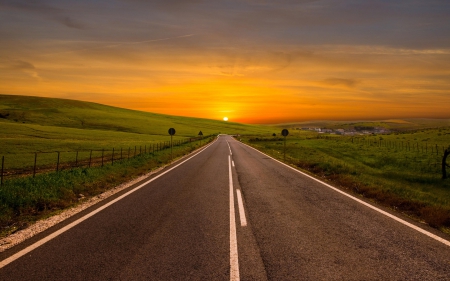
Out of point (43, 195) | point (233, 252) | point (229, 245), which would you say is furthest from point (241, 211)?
point (43, 195)

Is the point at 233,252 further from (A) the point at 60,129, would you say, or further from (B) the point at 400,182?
(A) the point at 60,129

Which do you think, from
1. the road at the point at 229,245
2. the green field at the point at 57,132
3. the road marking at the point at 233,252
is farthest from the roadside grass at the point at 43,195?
the green field at the point at 57,132

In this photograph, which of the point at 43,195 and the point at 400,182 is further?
the point at 400,182

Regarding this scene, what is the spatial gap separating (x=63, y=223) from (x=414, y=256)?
24.8 ft

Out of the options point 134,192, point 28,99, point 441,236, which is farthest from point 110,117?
point 441,236

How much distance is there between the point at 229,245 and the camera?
5.77 m

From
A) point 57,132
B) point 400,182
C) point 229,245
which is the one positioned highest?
point 229,245

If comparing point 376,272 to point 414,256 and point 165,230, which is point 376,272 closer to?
point 414,256

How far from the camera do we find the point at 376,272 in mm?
4727

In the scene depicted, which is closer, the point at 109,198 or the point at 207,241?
the point at 207,241

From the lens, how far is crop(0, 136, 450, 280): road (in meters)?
4.68

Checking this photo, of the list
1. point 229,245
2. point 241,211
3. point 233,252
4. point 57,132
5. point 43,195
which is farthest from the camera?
point 57,132

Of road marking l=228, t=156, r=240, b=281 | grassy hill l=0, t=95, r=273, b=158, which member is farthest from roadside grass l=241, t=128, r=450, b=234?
grassy hill l=0, t=95, r=273, b=158

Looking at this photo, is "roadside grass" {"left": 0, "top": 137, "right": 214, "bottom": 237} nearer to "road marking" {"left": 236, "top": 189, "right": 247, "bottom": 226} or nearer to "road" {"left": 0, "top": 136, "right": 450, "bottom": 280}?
"road" {"left": 0, "top": 136, "right": 450, "bottom": 280}
